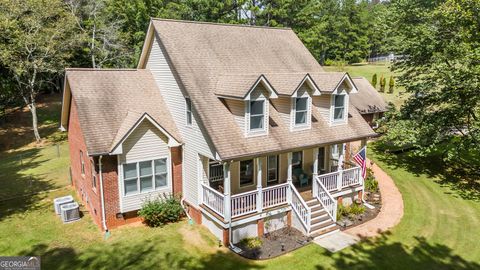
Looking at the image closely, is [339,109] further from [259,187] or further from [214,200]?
[214,200]

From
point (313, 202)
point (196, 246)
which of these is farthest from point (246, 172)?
point (196, 246)

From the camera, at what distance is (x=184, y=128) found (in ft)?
56.8

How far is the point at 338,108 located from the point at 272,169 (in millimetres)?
4974

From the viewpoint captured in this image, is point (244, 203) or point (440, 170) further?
point (440, 170)

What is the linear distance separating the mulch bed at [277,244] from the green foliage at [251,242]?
0.13 meters

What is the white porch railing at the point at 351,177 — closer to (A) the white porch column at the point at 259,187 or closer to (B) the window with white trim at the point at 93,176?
(A) the white porch column at the point at 259,187

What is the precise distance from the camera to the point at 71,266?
44.6ft

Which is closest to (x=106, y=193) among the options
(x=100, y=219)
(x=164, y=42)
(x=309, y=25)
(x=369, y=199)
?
(x=100, y=219)

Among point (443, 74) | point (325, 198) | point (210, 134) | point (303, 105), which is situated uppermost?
point (443, 74)

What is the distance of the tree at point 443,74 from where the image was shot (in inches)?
850

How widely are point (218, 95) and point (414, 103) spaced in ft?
56.3

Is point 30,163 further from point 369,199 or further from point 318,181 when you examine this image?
point 369,199

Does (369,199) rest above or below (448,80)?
below

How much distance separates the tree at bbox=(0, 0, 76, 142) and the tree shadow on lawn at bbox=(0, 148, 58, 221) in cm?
948
